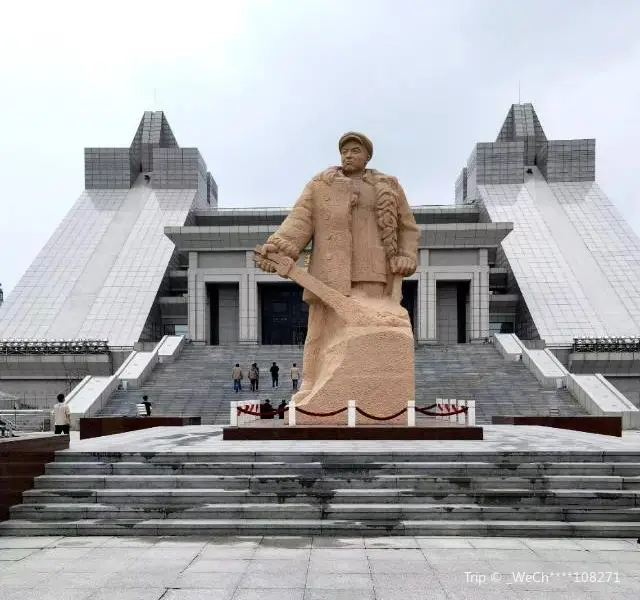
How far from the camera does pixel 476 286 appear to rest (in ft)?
113

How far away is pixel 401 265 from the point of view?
12891mm

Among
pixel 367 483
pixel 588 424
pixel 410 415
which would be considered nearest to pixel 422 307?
pixel 588 424

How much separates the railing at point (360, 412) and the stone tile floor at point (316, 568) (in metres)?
4.56

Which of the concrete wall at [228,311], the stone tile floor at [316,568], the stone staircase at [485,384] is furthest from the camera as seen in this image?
the concrete wall at [228,311]

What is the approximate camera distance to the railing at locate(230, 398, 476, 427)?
38.1 feet

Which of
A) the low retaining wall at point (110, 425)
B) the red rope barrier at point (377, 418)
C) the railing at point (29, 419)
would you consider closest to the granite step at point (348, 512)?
the red rope barrier at point (377, 418)

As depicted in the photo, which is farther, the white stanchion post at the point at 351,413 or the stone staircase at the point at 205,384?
the stone staircase at the point at 205,384

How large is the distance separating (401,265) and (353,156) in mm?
2334

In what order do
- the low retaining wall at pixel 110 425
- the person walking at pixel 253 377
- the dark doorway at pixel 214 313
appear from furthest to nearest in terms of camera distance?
the dark doorway at pixel 214 313
the person walking at pixel 253 377
the low retaining wall at pixel 110 425

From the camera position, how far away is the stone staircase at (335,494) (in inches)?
287

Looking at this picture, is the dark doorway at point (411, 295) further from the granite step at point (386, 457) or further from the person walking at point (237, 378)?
the granite step at point (386, 457)

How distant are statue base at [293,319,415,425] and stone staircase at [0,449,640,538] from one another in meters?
3.56

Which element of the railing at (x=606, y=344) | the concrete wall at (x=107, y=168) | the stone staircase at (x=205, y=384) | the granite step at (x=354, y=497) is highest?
the concrete wall at (x=107, y=168)

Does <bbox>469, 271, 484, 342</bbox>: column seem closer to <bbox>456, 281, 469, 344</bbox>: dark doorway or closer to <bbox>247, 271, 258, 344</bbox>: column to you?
<bbox>456, 281, 469, 344</bbox>: dark doorway
